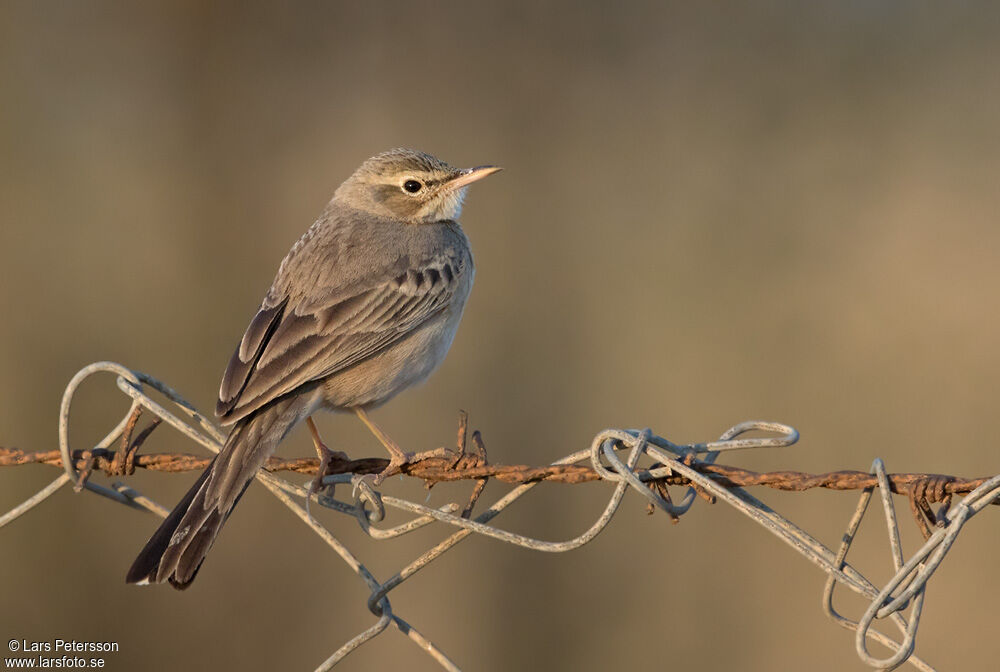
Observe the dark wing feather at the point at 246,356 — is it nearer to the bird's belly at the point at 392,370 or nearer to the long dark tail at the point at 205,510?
Result: the long dark tail at the point at 205,510

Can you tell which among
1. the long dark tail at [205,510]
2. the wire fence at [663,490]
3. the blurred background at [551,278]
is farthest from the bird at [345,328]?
the blurred background at [551,278]

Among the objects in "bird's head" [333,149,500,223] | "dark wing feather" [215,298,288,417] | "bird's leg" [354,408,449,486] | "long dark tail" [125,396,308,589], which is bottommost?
"long dark tail" [125,396,308,589]

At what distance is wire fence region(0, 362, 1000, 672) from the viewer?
9.23 feet

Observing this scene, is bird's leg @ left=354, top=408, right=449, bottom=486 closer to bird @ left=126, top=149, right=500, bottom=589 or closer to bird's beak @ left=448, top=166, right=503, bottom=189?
bird @ left=126, top=149, right=500, bottom=589

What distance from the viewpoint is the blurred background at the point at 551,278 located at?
24.3 feet

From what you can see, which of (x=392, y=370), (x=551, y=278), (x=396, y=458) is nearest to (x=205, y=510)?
(x=396, y=458)

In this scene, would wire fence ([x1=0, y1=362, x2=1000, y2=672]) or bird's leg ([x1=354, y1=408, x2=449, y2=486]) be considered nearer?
wire fence ([x1=0, y1=362, x2=1000, y2=672])

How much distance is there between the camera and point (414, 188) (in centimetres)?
569

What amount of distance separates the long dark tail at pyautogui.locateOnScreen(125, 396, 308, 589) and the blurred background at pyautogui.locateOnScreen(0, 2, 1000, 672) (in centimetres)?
330

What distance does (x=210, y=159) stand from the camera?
9234mm

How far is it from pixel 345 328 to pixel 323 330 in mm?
95

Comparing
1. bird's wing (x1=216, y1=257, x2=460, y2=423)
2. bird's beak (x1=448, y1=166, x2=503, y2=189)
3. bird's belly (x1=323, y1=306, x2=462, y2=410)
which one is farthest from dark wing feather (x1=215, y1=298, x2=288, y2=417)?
bird's beak (x1=448, y1=166, x2=503, y2=189)

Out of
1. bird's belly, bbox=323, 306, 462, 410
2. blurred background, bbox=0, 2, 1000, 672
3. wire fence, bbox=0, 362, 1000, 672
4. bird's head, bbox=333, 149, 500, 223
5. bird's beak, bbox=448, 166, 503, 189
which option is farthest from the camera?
blurred background, bbox=0, 2, 1000, 672

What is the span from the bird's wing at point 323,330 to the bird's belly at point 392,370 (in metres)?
0.06
